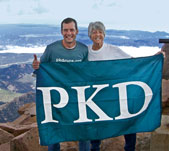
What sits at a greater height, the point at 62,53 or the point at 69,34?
the point at 69,34

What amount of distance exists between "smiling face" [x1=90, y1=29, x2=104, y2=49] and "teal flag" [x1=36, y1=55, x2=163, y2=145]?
0.28m

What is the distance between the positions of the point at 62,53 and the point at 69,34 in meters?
0.27

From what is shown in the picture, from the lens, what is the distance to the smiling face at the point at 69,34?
13.7 feet

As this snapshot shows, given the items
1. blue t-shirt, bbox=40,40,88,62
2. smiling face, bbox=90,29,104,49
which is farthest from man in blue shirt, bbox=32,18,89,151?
smiling face, bbox=90,29,104,49

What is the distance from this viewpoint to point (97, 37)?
4.17m

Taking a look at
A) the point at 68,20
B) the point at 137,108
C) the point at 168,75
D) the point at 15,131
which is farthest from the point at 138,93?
the point at 168,75

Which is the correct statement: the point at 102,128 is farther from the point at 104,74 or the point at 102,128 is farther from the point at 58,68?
the point at 58,68

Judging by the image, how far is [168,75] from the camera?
30.4 feet

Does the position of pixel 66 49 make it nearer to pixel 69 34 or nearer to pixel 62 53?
pixel 62 53

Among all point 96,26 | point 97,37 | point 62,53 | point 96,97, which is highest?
point 96,26

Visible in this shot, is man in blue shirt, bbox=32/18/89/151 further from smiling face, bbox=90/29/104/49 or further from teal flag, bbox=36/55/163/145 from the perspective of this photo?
smiling face, bbox=90/29/104/49

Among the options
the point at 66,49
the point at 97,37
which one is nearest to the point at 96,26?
the point at 97,37

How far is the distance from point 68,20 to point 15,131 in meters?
4.43

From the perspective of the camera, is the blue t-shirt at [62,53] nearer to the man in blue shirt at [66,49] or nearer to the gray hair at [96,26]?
the man in blue shirt at [66,49]
